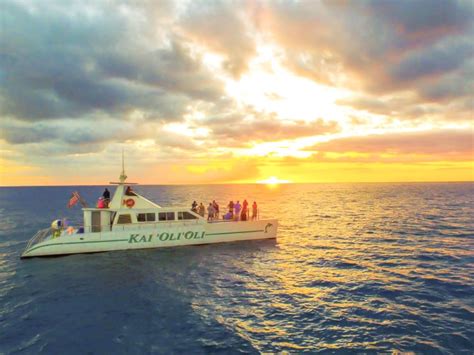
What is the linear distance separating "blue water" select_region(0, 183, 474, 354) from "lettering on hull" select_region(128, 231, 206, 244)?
3.47 ft

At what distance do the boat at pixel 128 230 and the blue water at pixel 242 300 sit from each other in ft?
3.01

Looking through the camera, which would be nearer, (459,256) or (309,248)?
(459,256)

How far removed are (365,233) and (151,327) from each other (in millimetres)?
28686

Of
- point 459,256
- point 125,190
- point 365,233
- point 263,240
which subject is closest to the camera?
point 459,256

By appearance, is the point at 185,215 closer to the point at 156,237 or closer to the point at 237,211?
the point at 156,237

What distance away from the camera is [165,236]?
2598 cm

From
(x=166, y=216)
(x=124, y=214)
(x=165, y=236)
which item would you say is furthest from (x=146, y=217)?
(x=165, y=236)

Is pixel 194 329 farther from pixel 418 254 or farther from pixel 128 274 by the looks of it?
pixel 418 254

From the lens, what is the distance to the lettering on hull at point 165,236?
82.2 feet

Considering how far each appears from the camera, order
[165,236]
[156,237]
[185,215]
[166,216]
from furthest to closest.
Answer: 1. [185,215]
2. [166,216]
3. [165,236]
4. [156,237]

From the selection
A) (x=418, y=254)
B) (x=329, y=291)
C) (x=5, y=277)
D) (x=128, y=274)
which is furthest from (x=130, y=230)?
(x=418, y=254)

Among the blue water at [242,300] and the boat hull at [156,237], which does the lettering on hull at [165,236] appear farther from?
the blue water at [242,300]

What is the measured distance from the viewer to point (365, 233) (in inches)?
1356

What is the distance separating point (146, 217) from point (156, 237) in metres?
1.95
